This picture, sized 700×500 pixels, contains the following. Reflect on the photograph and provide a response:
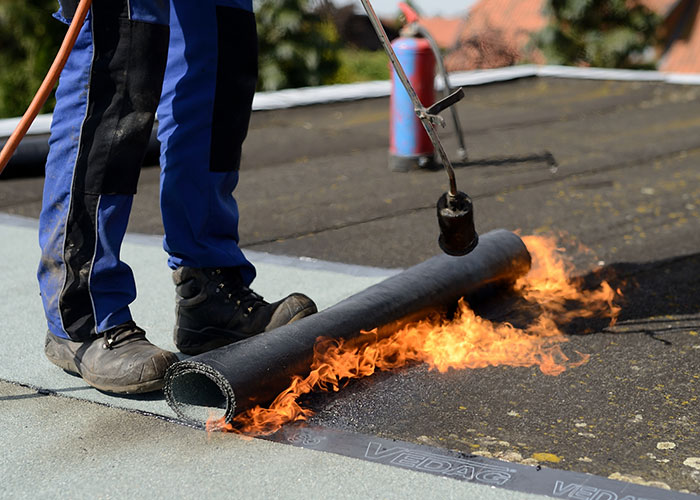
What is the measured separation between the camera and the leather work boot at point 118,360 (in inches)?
99.6

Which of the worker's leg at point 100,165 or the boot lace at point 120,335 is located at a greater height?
the worker's leg at point 100,165

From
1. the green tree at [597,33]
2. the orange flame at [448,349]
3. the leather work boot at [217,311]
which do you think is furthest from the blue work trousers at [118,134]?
the green tree at [597,33]

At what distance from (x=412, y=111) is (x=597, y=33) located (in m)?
19.1

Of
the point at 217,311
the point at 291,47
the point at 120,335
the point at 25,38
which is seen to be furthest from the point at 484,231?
the point at 291,47

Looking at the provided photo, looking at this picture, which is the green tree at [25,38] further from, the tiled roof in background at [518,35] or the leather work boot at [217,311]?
the leather work boot at [217,311]

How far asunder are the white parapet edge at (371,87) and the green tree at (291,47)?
676 centimetres

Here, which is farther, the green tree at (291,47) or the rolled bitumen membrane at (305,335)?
the green tree at (291,47)

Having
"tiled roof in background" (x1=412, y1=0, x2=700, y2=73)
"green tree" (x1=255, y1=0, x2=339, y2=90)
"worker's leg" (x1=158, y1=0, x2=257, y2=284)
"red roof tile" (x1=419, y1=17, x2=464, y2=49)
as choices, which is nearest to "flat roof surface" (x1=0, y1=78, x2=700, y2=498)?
"worker's leg" (x1=158, y1=0, x2=257, y2=284)

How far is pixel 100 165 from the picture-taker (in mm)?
2531

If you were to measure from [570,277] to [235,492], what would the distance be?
216 centimetres

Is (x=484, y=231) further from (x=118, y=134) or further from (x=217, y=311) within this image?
(x=118, y=134)

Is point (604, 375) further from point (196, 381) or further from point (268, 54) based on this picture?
point (268, 54)

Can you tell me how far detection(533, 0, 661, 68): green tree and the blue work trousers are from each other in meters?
21.6

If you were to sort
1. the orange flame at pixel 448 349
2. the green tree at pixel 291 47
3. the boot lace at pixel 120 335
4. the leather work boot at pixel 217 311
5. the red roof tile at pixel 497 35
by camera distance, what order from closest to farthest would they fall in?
the orange flame at pixel 448 349, the boot lace at pixel 120 335, the leather work boot at pixel 217 311, the green tree at pixel 291 47, the red roof tile at pixel 497 35
